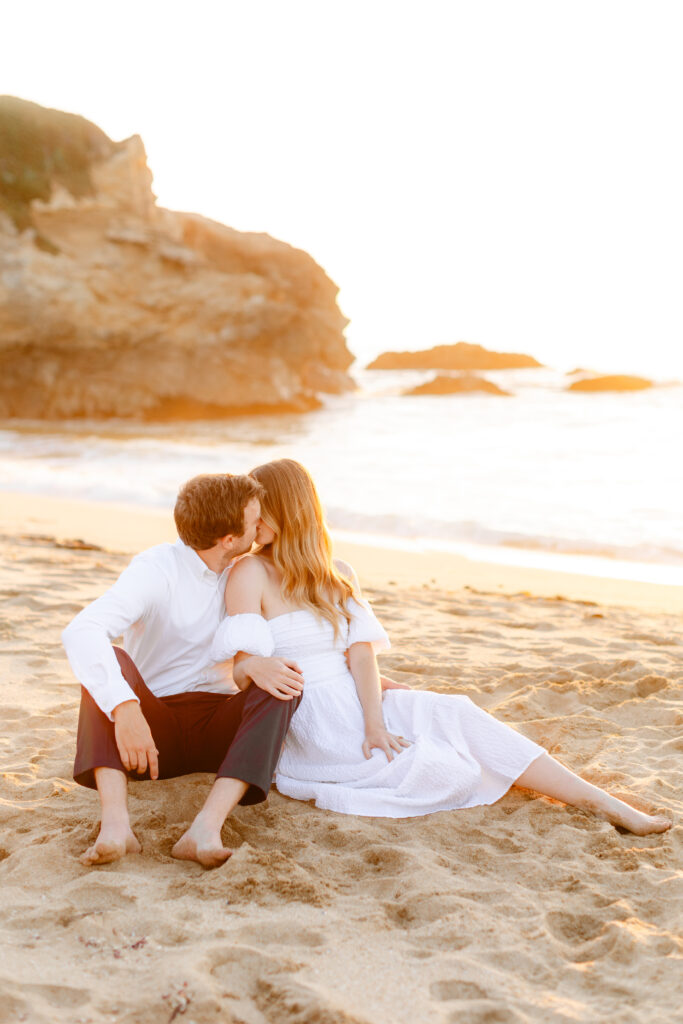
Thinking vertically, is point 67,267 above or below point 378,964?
above

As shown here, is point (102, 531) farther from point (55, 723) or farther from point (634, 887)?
point (634, 887)

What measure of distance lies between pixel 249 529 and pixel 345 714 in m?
0.73

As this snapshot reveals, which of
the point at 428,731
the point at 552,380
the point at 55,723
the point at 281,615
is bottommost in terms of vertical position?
the point at 55,723

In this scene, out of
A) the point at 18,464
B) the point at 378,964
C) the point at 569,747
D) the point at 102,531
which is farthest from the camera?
the point at 18,464

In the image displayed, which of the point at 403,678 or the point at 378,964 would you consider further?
the point at 403,678

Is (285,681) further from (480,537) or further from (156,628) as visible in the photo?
(480,537)

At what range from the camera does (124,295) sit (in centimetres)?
2238

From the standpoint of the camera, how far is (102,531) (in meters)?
8.88

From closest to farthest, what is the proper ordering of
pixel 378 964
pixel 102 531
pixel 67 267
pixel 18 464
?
1. pixel 378 964
2. pixel 102 531
3. pixel 18 464
4. pixel 67 267

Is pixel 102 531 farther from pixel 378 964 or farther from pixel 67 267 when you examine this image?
pixel 67 267

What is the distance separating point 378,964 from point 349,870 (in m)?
0.53

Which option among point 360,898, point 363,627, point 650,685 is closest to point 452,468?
point 650,685

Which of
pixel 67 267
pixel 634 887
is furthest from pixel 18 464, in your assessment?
pixel 634 887

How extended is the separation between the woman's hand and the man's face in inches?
30.0
